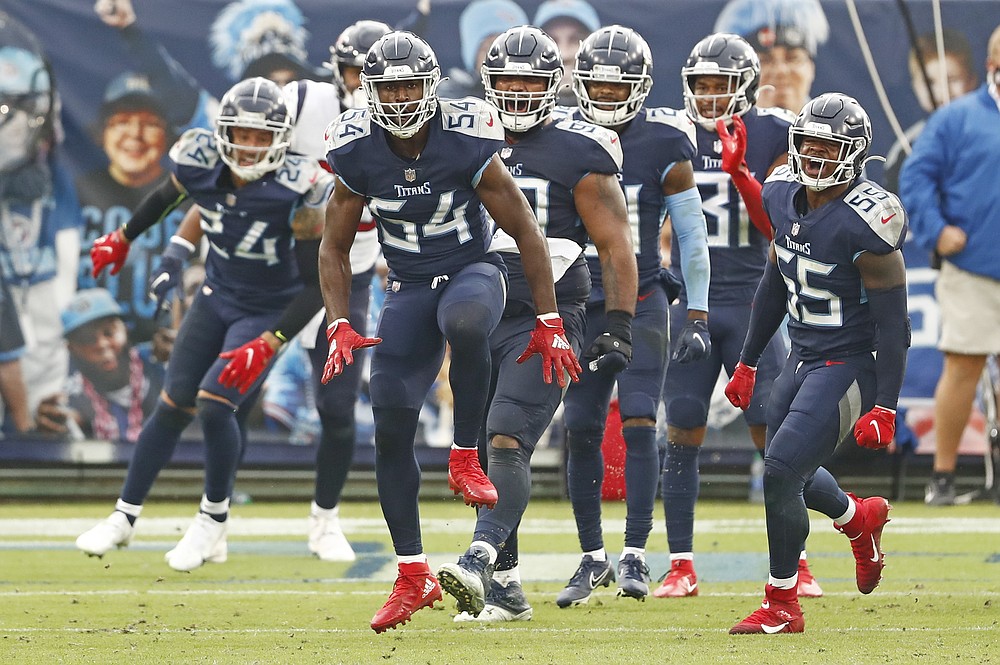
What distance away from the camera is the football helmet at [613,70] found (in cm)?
550

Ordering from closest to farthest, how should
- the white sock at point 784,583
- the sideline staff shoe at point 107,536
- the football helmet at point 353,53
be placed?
the white sock at point 784,583 < the sideline staff shoe at point 107,536 < the football helmet at point 353,53

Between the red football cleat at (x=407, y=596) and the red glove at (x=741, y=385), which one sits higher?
the red glove at (x=741, y=385)

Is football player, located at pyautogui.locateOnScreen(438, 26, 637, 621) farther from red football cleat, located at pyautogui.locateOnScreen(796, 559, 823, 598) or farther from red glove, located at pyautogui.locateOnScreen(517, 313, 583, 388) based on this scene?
red football cleat, located at pyautogui.locateOnScreen(796, 559, 823, 598)

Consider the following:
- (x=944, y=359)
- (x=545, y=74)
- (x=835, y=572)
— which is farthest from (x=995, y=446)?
(x=545, y=74)

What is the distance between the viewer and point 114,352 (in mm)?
9156

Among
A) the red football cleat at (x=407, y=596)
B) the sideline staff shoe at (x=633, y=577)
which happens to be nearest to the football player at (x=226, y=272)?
the sideline staff shoe at (x=633, y=577)

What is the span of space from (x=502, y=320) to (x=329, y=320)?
1.86ft

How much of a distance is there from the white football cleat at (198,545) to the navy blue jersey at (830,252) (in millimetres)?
2539

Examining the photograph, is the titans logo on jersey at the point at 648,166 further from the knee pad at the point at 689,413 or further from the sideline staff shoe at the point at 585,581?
the sideline staff shoe at the point at 585,581

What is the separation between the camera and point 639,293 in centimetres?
565

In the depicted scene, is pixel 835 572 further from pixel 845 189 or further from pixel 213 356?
pixel 213 356

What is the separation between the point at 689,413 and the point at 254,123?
1.95m

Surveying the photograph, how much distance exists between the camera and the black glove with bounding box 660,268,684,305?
18.8 feet

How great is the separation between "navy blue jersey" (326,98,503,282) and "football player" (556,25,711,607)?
2.85 feet
